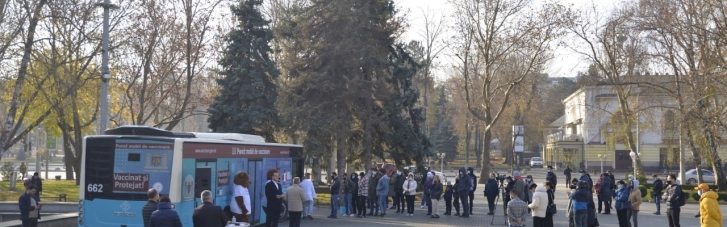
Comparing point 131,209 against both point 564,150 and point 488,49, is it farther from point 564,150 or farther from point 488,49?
point 564,150

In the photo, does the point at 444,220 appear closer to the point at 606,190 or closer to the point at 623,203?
the point at 623,203

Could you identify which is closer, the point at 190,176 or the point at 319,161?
the point at 190,176

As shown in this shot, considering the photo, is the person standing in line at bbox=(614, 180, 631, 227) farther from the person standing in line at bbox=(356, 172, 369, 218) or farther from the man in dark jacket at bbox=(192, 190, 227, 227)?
the man in dark jacket at bbox=(192, 190, 227, 227)

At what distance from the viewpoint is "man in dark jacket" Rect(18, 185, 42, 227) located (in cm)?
1702

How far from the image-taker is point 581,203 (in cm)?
1791

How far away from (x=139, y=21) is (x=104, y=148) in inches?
809

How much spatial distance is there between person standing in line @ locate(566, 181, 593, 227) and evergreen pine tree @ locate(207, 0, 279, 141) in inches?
720

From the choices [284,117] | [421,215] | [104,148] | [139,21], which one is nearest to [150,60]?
[139,21]

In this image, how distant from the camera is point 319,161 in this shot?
3694 cm

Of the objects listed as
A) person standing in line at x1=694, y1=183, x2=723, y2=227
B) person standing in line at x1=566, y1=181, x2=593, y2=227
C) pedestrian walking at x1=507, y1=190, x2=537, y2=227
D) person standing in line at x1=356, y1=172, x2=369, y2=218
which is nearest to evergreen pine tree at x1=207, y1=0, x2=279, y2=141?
person standing in line at x1=356, y1=172, x2=369, y2=218

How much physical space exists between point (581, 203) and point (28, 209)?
11.9 m

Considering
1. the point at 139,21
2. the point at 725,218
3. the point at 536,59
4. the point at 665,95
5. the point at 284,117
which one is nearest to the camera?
the point at 725,218

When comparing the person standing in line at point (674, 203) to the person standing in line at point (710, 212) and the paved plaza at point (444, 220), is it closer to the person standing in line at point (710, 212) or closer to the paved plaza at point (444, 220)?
the paved plaza at point (444, 220)

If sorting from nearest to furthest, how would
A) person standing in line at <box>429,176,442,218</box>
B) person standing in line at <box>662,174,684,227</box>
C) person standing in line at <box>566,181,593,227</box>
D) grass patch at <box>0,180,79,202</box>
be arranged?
person standing in line at <box>566,181,593,227</box> → person standing in line at <box>662,174,684,227</box> → person standing in line at <box>429,176,442,218</box> → grass patch at <box>0,180,79,202</box>
